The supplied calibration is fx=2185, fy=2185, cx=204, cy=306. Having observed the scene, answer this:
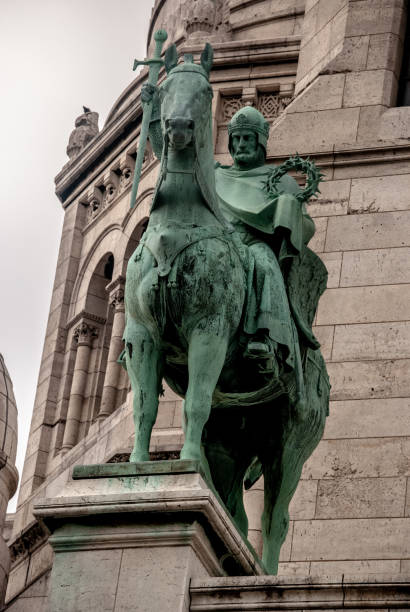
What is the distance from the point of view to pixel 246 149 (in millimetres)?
17094

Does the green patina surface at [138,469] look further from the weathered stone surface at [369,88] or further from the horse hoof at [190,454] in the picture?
the weathered stone surface at [369,88]

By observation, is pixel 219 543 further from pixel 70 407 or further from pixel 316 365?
pixel 70 407

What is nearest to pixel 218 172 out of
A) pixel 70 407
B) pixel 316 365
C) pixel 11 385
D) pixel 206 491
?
pixel 316 365

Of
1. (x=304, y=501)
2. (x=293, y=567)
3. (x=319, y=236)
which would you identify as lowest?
(x=293, y=567)

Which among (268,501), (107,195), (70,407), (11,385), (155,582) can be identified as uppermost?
(107,195)

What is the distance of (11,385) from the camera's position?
20906 mm

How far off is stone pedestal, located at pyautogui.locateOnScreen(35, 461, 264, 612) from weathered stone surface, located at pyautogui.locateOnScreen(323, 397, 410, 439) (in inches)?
198

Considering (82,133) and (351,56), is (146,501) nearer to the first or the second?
(351,56)

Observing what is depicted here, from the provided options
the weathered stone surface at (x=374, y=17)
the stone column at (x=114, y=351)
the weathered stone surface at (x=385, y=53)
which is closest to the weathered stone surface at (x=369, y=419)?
the weathered stone surface at (x=385, y=53)

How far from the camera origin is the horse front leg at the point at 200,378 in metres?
15.3

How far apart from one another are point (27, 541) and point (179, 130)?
30.6 feet

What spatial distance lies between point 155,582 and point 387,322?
6.65m

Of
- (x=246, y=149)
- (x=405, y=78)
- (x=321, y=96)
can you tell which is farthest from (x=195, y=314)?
(x=405, y=78)

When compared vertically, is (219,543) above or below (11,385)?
below
